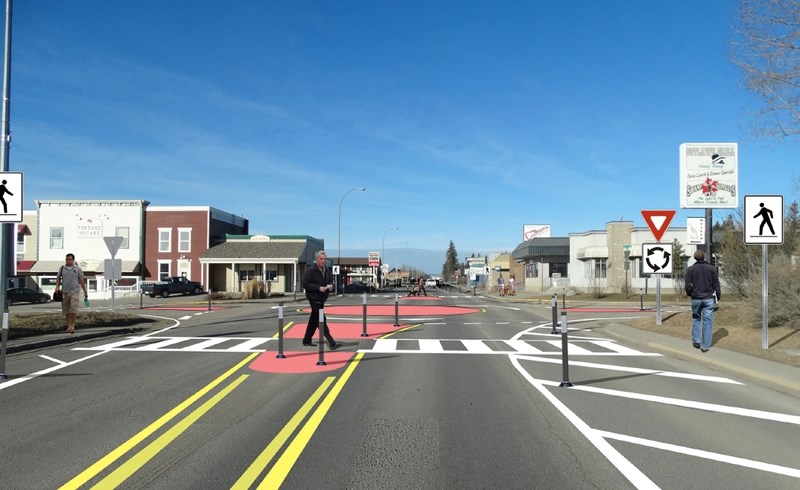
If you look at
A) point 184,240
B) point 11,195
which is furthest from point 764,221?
point 184,240

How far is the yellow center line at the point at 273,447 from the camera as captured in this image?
195 inches

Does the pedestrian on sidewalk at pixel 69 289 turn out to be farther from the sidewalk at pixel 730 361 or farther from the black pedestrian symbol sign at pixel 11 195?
the sidewalk at pixel 730 361

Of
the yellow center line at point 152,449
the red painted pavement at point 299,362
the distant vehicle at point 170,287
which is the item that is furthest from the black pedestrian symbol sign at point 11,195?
the distant vehicle at point 170,287

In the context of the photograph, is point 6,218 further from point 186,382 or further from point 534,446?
point 534,446

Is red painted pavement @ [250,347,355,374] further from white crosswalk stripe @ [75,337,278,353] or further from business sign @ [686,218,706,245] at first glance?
business sign @ [686,218,706,245]

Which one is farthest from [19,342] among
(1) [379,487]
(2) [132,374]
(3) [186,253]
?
(3) [186,253]

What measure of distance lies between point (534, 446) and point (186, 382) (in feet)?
18.4

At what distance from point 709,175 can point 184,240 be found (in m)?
51.5

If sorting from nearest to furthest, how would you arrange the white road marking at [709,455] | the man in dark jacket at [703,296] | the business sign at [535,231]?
the white road marking at [709,455] < the man in dark jacket at [703,296] < the business sign at [535,231]

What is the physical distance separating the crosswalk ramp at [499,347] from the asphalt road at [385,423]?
0.68m

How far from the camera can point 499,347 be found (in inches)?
559

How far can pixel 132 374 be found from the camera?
33.0 ft

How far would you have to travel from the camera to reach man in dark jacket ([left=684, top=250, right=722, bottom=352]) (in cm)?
1242

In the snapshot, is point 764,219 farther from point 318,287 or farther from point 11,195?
point 11,195
